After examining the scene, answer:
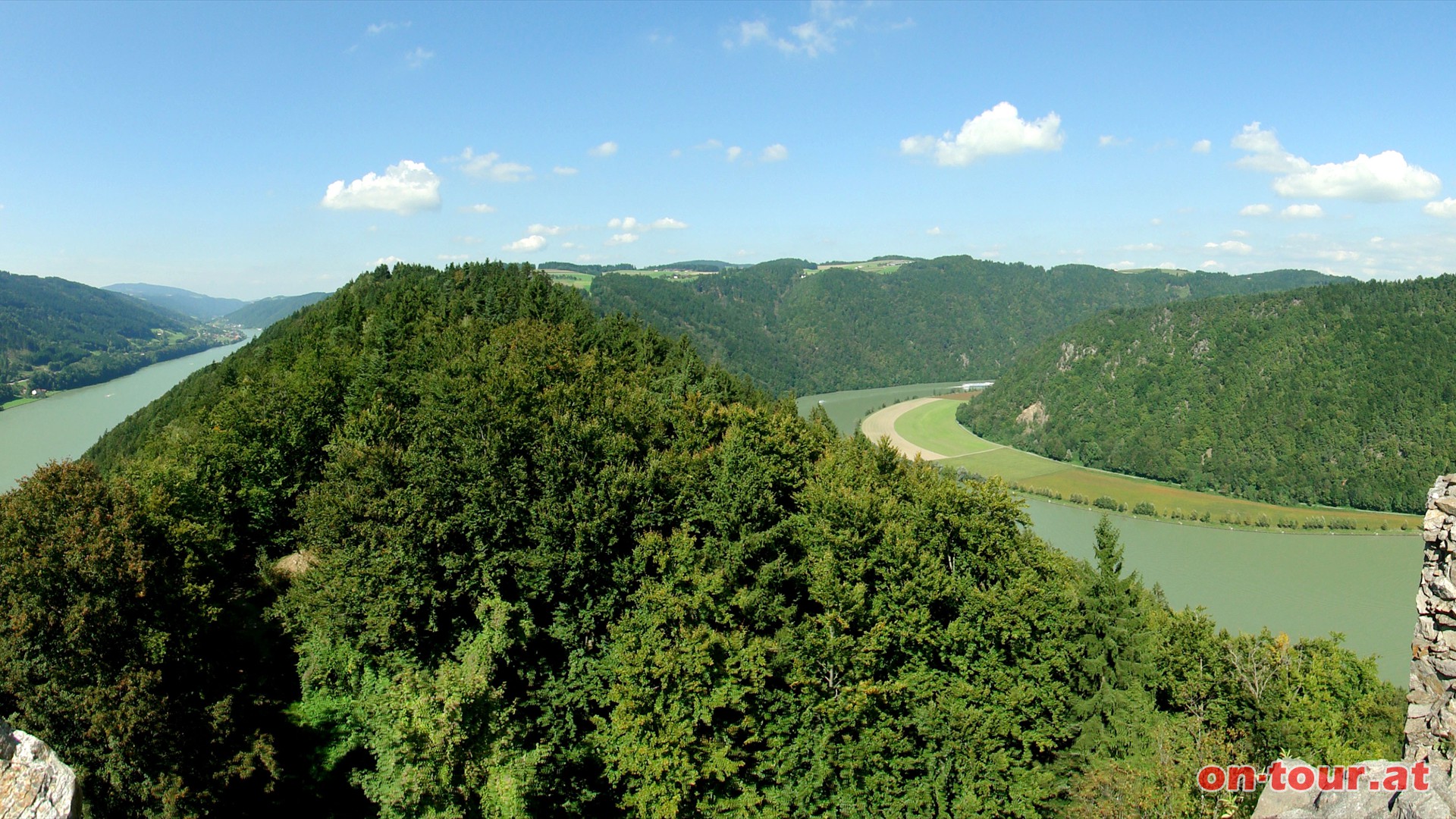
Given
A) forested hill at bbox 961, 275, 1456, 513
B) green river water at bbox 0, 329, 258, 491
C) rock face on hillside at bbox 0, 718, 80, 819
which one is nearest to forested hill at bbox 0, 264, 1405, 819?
rock face on hillside at bbox 0, 718, 80, 819

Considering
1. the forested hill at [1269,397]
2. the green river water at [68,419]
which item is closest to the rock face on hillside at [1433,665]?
the green river water at [68,419]

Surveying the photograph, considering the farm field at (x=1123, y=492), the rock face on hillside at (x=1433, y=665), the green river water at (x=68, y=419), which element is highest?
the rock face on hillside at (x=1433, y=665)

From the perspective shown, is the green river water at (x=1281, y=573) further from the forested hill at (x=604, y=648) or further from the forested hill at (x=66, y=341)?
the forested hill at (x=66, y=341)

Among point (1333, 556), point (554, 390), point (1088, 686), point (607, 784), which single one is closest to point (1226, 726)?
point (1088, 686)

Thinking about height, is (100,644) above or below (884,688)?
above

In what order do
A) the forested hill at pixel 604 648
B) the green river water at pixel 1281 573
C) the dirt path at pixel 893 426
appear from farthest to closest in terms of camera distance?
the dirt path at pixel 893 426 < the green river water at pixel 1281 573 < the forested hill at pixel 604 648

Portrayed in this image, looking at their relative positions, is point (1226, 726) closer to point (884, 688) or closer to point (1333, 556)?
point (884, 688)
